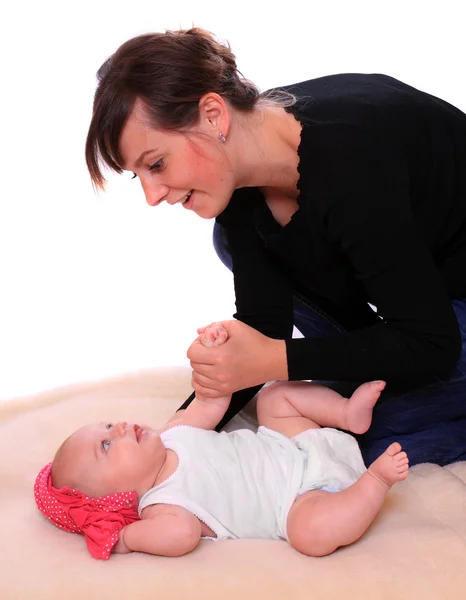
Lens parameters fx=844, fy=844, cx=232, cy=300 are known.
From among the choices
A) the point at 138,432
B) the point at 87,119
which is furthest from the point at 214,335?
the point at 87,119

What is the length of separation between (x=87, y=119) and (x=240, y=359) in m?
2.03

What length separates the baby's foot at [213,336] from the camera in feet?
5.28

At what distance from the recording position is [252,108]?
166cm

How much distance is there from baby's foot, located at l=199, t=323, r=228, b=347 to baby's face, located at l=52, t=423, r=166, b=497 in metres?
0.22

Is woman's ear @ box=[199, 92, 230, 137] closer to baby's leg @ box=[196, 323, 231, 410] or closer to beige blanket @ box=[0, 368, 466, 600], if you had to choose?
baby's leg @ box=[196, 323, 231, 410]

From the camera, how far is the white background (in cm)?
303

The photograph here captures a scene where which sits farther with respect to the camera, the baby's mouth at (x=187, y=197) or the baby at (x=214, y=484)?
the baby's mouth at (x=187, y=197)

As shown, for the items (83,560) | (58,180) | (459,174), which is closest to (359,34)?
(58,180)

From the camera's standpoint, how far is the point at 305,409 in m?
1.79

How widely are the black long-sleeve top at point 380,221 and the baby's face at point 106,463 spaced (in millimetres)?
317

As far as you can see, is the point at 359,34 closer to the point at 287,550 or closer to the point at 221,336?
the point at 221,336

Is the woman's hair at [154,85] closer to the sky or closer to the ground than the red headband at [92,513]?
closer to the sky

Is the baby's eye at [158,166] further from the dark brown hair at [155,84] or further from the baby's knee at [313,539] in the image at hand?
the baby's knee at [313,539]

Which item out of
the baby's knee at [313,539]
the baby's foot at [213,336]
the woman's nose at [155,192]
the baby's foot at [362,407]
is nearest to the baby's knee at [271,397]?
the baby's foot at [362,407]
